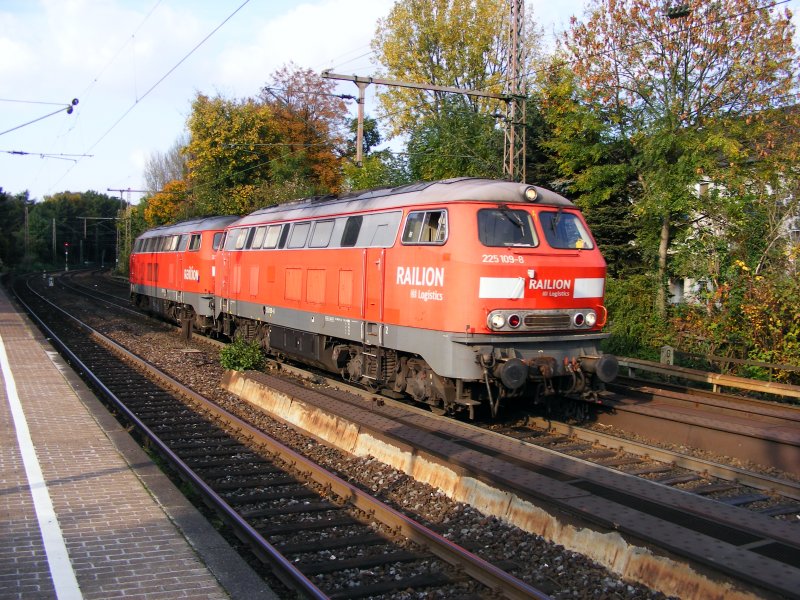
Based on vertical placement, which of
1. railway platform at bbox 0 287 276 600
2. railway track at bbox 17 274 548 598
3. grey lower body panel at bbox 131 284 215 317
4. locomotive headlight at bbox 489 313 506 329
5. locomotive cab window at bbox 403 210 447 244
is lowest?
railway track at bbox 17 274 548 598

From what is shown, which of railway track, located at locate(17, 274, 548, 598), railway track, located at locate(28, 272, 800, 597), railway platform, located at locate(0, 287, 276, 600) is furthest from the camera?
railway track, located at locate(17, 274, 548, 598)

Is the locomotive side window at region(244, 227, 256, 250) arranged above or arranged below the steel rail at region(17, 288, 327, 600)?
above

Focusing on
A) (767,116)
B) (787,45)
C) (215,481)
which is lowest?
(215,481)

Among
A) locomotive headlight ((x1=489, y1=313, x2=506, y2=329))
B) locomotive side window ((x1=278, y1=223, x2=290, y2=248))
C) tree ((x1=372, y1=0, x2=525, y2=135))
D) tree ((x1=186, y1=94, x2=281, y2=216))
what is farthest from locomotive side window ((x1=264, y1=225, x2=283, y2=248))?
tree ((x1=186, y1=94, x2=281, y2=216))

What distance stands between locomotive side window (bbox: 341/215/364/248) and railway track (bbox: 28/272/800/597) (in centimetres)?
274

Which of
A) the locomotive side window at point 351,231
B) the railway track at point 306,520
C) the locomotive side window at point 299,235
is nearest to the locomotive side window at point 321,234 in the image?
the locomotive side window at point 299,235

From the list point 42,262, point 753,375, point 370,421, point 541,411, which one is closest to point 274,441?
point 370,421

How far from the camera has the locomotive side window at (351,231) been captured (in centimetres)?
1230

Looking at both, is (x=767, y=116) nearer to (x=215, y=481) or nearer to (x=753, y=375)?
(x=753, y=375)

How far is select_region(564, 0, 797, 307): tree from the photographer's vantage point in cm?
1683

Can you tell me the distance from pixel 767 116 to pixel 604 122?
3.87 metres

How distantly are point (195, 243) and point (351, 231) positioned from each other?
11353mm

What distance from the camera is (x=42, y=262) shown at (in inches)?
3706

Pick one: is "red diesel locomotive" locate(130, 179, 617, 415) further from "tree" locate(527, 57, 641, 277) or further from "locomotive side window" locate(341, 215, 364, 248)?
"tree" locate(527, 57, 641, 277)
